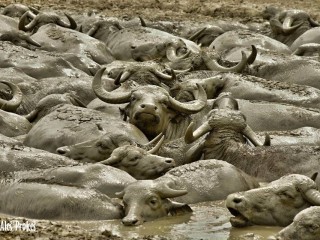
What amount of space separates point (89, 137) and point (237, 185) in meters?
2.40

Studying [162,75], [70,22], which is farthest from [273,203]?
[70,22]

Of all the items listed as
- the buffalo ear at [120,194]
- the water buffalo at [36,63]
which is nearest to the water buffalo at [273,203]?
the buffalo ear at [120,194]

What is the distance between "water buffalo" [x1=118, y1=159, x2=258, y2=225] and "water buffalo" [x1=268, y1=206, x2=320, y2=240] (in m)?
1.41

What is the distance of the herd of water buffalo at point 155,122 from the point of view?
38.5ft

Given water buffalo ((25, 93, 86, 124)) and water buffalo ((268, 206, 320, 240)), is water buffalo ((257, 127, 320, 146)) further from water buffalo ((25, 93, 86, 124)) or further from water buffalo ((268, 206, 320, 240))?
water buffalo ((268, 206, 320, 240))

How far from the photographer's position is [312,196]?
38.0ft

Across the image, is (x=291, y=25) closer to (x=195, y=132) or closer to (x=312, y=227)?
(x=195, y=132)

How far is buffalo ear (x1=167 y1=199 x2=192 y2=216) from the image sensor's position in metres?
12.0

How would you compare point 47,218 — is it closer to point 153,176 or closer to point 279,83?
point 153,176

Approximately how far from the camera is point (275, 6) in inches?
1069

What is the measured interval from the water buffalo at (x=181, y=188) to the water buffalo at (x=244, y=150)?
577mm

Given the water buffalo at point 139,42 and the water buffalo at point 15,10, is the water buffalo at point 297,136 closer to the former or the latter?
the water buffalo at point 139,42

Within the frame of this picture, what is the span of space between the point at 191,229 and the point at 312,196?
1137 millimetres

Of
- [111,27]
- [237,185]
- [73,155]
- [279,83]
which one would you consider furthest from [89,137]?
[111,27]
